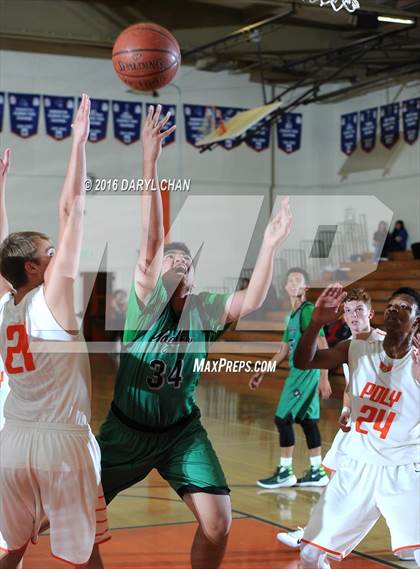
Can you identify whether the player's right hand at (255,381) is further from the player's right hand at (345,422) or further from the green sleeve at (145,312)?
the green sleeve at (145,312)

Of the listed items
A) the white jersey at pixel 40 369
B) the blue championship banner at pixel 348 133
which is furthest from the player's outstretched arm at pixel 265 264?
the blue championship banner at pixel 348 133

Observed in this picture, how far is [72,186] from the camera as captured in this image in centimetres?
397

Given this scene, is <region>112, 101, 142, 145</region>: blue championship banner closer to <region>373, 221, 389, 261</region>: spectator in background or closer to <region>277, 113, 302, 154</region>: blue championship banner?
<region>277, 113, 302, 154</region>: blue championship banner

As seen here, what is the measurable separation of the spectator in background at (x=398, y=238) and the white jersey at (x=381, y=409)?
13.1 metres

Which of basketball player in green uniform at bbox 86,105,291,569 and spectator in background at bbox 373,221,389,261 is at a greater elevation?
spectator in background at bbox 373,221,389,261

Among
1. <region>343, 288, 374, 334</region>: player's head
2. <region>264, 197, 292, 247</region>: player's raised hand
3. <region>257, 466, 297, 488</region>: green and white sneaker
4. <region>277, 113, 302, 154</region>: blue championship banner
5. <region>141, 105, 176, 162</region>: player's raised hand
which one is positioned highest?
<region>277, 113, 302, 154</region>: blue championship banner

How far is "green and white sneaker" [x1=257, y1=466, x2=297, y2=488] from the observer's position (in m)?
6.85

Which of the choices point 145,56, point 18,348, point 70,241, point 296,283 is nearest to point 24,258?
point 70,241

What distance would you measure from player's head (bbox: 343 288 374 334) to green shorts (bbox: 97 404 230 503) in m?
1.09

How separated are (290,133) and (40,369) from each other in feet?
51.6

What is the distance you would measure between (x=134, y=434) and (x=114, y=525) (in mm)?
1847

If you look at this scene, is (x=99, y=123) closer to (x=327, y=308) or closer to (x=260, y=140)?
(x=260, y=140)

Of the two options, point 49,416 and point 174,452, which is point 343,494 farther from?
point 49,416

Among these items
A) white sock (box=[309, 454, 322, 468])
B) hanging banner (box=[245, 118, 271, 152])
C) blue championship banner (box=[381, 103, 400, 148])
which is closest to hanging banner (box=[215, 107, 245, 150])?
hanging banner (box=[245, 118, 271, 152])
